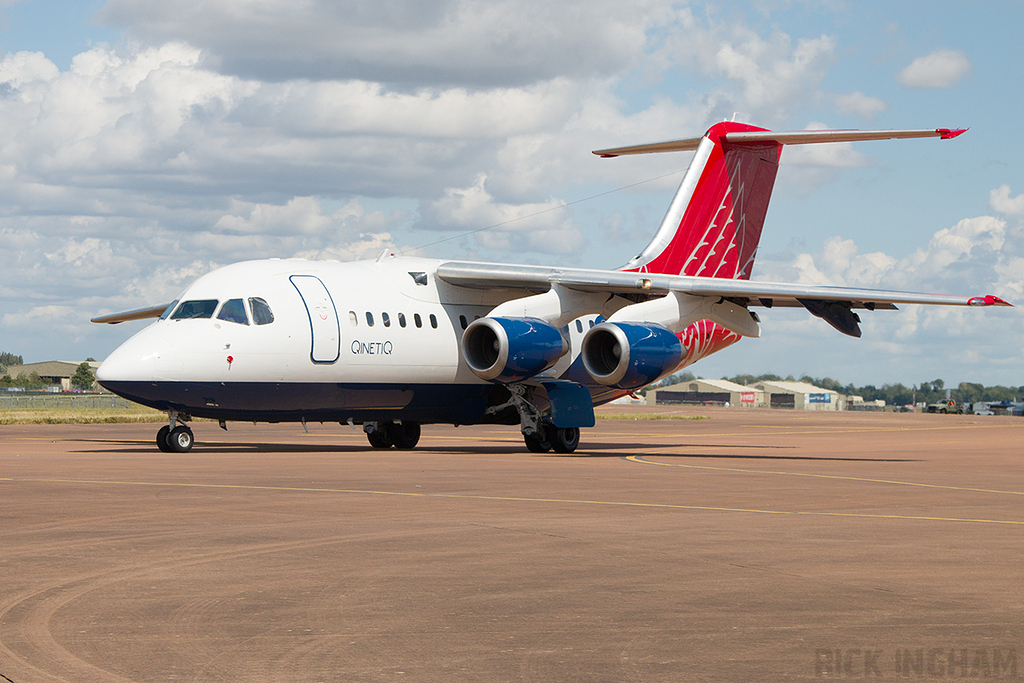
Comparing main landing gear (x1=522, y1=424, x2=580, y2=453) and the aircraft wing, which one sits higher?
the aircraft wing

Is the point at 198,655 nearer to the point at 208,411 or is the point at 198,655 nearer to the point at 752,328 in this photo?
the point at 208,411

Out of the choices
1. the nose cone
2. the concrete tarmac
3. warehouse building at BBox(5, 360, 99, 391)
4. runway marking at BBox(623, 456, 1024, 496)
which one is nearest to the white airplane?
the nose cone

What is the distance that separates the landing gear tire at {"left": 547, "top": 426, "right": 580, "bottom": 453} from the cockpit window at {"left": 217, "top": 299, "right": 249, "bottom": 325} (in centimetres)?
741

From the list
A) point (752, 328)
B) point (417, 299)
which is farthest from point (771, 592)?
point (752, 328)

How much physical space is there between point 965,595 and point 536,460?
15.6 m

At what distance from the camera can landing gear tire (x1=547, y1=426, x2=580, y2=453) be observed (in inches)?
1057

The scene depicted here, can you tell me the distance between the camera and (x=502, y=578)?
8758 mm

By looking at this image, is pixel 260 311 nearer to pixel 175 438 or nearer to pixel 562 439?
pixel 175 438

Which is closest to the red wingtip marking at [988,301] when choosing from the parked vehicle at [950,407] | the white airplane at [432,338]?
the white airplane at [432,338]

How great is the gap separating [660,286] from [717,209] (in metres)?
6.64

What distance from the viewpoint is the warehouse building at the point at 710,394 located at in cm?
17275

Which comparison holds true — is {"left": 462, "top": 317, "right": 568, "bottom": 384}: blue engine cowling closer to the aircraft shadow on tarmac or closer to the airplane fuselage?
the airplane fuselage

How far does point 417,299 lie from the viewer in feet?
88.2

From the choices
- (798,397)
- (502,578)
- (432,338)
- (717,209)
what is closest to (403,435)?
(432,338)
